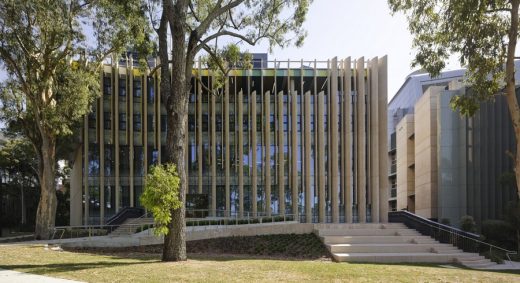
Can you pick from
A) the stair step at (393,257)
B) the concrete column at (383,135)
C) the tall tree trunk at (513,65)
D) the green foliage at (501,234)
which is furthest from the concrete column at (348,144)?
the tall tree trunk at (513,65)

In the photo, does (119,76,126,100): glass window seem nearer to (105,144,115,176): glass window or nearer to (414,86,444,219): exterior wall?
(105,144,115,176): glass window

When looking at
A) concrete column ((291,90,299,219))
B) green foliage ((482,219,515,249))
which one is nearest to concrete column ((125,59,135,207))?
concrete column ((291,90,299,219))

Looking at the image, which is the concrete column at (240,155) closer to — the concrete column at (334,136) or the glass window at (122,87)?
the concrete column at (334,136)

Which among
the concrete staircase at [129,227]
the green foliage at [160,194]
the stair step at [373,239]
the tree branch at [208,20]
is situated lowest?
the stair step at [373,239]

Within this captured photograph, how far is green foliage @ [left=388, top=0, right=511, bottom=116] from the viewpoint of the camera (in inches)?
583

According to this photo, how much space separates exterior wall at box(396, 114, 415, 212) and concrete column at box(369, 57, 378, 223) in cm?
1250

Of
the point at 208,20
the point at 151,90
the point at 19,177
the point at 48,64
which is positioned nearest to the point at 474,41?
the point at 208,20

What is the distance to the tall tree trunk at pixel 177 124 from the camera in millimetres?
15734

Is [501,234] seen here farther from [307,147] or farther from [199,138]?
[199,138]

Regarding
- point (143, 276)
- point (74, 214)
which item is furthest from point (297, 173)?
point (143, 276)

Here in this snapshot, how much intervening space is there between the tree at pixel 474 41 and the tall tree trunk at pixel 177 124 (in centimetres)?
754

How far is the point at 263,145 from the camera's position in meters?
34.2

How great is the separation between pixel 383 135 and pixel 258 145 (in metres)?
9.03

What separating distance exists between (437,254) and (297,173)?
1375 cm
